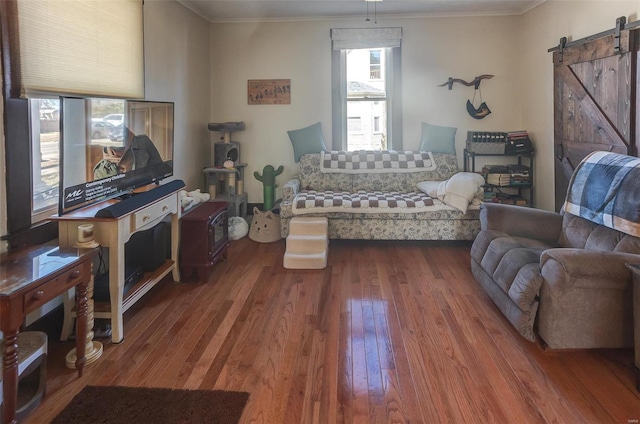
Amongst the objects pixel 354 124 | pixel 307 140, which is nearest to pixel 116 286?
pixel 307 140

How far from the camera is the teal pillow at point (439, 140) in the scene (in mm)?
5254

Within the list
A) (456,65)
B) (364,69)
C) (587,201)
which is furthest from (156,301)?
(456,65)

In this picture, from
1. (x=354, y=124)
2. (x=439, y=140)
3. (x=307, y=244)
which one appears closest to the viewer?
(x=307, y=244)

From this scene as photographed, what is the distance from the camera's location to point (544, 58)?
15.0ft

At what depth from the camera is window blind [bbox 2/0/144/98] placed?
2.24 m

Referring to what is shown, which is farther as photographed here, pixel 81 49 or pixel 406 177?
pixel 406 177

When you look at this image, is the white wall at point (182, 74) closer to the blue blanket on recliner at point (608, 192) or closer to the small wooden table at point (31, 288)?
the small wooden table at point (31, 288)

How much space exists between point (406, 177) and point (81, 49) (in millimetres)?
3429

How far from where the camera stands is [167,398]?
1962mm

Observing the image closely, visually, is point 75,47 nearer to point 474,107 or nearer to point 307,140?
point 307,140

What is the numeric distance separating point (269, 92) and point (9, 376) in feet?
14.5

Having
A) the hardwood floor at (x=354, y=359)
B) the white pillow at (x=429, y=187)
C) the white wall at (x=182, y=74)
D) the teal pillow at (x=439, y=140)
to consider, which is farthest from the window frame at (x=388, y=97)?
the hardwood floor at (x=354, y=359)

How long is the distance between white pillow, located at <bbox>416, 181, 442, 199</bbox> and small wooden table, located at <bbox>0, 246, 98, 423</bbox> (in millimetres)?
3314

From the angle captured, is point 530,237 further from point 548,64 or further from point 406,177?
point 548,64
